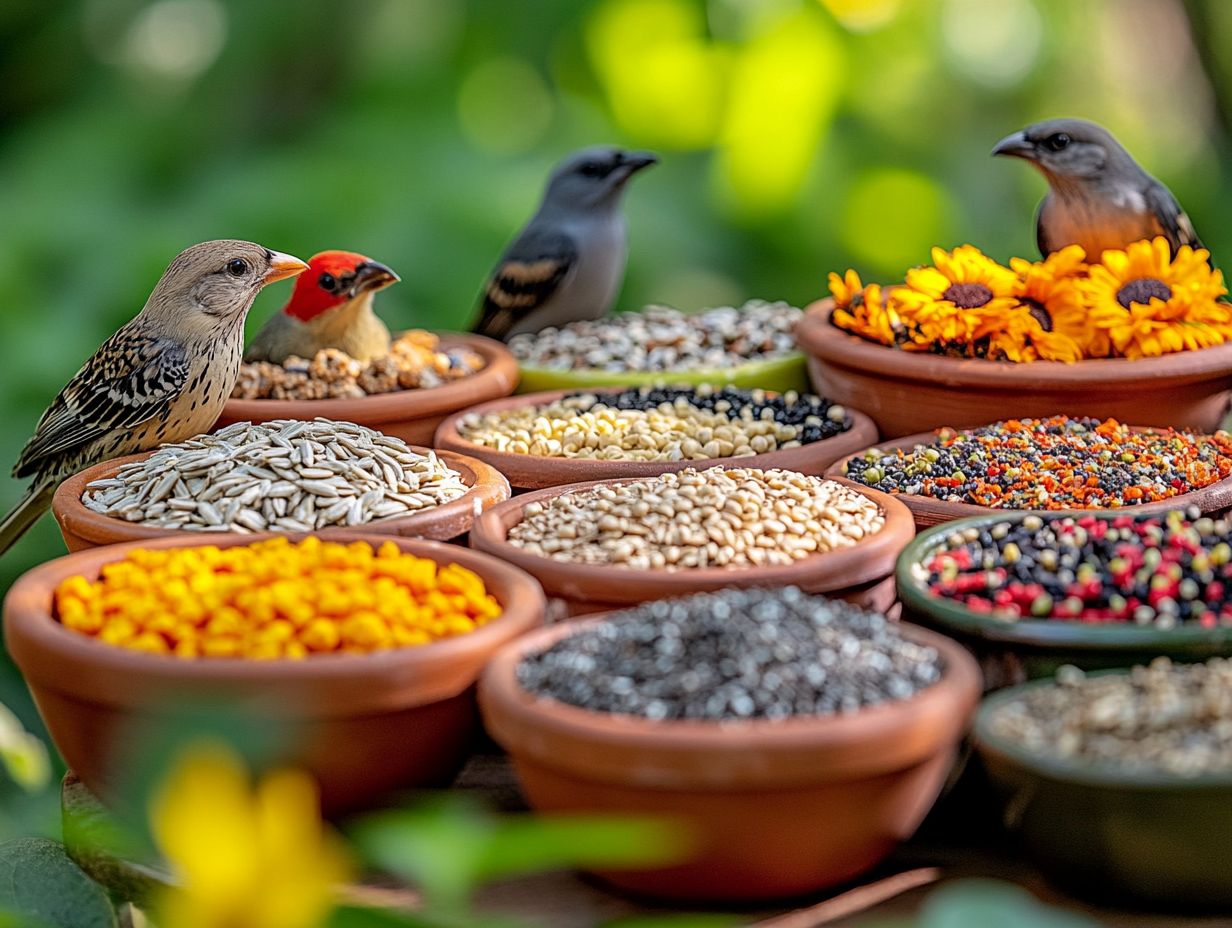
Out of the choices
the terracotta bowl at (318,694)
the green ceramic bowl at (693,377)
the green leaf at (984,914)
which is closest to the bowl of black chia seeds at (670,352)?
the green ceramic bowl at (693,377)

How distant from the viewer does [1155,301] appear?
9.96 ft

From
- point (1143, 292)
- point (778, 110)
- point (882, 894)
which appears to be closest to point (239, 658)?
point (882, 894)

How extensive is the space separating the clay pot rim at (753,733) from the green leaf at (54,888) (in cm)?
106

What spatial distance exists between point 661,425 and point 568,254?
3.92 ft


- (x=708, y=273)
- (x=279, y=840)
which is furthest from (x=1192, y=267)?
(x=708, y=273)

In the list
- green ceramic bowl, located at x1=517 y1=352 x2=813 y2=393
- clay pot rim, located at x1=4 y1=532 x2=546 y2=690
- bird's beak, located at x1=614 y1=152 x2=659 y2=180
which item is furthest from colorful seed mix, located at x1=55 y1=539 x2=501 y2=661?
bird's beak, located at x1=614 y1=152 x2=659 y2=180

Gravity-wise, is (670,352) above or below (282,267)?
below

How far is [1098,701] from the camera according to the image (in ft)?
5.69

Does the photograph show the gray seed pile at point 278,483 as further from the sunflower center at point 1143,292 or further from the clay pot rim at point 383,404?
the sunflower center at point 1143,292

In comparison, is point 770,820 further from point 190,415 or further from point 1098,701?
point 190,415

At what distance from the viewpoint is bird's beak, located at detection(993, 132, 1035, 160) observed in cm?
339

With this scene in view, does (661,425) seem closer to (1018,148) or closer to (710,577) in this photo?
(710,577)

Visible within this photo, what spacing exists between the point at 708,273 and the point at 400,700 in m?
4.69

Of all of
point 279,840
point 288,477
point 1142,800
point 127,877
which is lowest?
point 127,877
